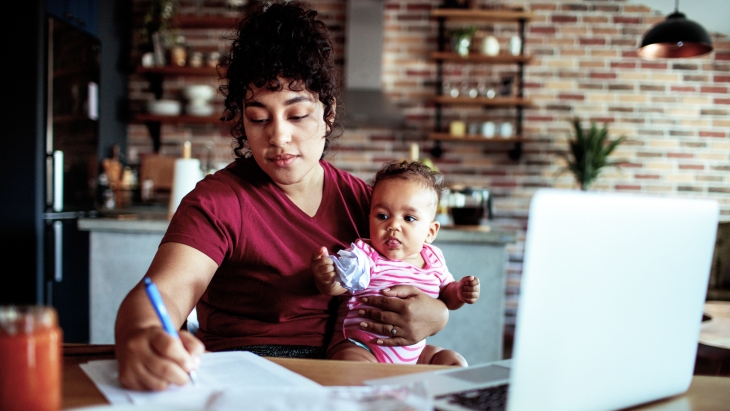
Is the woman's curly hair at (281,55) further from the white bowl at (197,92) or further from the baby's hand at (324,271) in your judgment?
the white bowl at (197,92)

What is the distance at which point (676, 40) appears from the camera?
2982 mm

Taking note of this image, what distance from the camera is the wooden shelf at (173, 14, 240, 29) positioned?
471 cm

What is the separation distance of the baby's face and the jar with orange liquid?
89 centimetres

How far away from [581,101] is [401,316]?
167 inches

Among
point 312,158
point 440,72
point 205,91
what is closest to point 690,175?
point 440,72

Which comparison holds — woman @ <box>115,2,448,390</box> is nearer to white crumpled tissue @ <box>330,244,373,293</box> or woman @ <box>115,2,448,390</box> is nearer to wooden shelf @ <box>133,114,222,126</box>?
white crumpled tissue @ <box>330,244,373,293</box>

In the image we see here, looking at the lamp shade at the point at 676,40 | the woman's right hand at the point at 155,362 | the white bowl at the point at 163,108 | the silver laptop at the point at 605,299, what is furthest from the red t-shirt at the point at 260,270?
the white bowl at the point at 163,108

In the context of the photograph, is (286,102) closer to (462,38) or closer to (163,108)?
(462,38)

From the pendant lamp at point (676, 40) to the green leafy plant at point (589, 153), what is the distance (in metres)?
1.19

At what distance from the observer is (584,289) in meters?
0.61

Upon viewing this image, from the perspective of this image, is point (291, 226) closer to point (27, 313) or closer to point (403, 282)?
point (403, 282)

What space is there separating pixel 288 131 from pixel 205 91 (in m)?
3.79

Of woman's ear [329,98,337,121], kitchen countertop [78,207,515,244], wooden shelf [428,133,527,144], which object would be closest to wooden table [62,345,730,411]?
woman's ear [329,98,337,121]

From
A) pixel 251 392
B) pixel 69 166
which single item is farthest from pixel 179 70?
pixel 251 392
